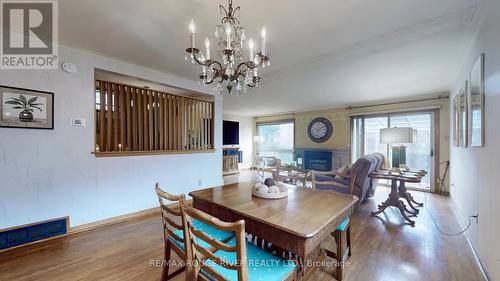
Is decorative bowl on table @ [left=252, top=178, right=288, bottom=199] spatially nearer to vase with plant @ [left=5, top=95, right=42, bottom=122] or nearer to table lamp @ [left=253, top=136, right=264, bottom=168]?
vase with plant @ [left=5, top=95, right=42, bottom=122]

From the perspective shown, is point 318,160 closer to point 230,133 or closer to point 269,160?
point 269,160

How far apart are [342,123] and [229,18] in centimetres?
541

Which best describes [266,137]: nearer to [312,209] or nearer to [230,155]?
[230,155]

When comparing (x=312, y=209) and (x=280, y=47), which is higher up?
(x=280, y=47)

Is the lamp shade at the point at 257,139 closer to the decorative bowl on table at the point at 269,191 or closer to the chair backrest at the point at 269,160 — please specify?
the chair backrest at the point at 269,160

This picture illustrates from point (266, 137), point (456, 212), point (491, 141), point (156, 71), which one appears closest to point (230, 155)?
point (266, 137)

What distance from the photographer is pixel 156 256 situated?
1960 mm

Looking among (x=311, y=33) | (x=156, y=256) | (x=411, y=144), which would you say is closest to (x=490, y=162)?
(x=311, y=33)

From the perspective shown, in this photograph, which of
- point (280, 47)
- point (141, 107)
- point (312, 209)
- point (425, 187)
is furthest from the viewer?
point (425, 187)

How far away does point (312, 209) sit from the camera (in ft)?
4.51

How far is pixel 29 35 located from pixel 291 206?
11.0 ft

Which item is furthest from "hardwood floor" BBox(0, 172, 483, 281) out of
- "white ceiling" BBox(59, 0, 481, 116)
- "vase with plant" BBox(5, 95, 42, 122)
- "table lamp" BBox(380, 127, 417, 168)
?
"white ceiling" BBox(59, 0, 481, 116)

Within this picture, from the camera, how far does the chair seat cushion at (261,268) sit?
106 cm

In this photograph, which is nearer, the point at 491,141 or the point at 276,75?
the point at 491,141
